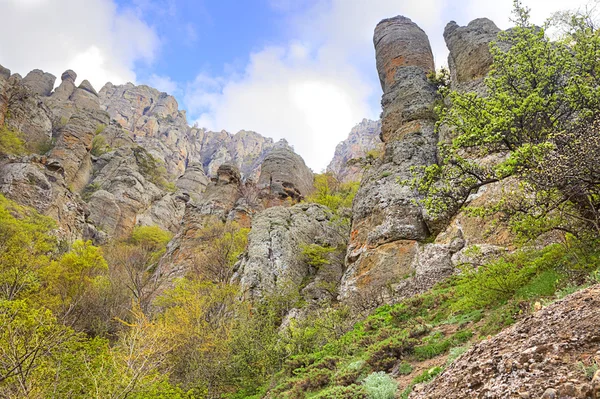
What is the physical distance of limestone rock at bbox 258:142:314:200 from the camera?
5135 cm

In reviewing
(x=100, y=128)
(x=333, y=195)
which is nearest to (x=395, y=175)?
(x=333, y=195)

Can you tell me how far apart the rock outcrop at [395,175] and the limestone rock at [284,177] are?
65.4 feet

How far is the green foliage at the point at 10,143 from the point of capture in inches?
1793

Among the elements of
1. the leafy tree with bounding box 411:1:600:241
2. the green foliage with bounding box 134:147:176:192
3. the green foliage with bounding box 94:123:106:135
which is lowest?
the leafy tree with bounding box 411:1:600:241

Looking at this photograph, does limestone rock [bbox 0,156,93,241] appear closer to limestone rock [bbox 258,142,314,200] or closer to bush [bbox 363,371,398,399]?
Answer: limestone rock [bbox 258,142,314,200]

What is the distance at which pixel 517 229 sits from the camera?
30.0 feet

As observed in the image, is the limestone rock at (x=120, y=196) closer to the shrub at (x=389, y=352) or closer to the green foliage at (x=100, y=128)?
the green foliage at (x=100, y=128)

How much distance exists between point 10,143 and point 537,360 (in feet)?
194

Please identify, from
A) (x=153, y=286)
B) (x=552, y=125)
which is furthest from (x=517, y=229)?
(x=153, y=286)

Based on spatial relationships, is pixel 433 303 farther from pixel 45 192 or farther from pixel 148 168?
pixel 148 168

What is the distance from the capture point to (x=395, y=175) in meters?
25.2

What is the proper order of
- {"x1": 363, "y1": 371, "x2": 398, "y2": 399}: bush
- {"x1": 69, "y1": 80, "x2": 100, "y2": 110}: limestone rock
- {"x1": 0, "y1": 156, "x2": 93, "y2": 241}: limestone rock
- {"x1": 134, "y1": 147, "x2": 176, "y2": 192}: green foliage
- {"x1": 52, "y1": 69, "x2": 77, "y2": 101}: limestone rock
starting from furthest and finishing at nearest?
{"x1": 69, "y1": 80, "x2": 100, "y2": 110}: limestone rock
{"x1": 52, "y1": 69, "x2": 77, "y2": 101}: limestone rock
{"x1": 134, "y1": 147, "x2": 176, "y2": 192}: green foliage
{"x1": 0, "y1": 156, "x2": 93, "y2": 241}: limestone rock
{"x1": 363, "y1": 371, "x2": 398, "y2": 399}: bush

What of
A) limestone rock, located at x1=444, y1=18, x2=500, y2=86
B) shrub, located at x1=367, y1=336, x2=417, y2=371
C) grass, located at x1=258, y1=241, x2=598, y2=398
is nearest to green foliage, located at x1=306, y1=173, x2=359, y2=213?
limestone rock, located at x1=444, y1=18, x2=500, y2=86

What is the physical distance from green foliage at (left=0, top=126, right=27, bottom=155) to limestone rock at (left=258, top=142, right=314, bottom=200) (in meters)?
31.6
